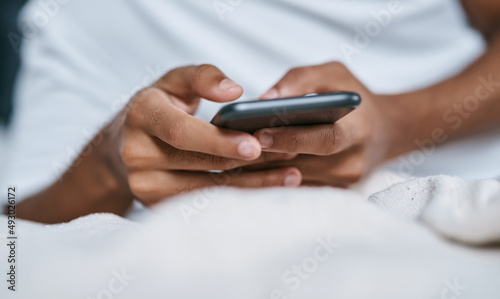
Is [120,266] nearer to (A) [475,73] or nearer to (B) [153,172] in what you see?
(B) [153,172]

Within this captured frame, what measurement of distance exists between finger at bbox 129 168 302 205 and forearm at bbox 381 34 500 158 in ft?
1.04

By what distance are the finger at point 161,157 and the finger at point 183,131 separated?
0.02 meters

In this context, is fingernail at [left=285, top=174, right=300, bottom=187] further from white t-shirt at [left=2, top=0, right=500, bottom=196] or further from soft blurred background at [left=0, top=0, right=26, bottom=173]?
soft blurred background at [left=0, top=0, right=26, bottom=173]

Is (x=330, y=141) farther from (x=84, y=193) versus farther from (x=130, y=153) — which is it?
(x=84, y=193)

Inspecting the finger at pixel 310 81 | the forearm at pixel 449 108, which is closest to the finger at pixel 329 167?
the finger at pixel 310 81

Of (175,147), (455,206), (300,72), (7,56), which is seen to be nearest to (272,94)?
(300,72)

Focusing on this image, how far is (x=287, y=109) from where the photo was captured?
455 millimetres

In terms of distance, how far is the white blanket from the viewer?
0.30 meters

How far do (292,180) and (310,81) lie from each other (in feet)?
0.53

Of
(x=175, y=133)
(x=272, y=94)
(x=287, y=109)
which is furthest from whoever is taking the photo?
(x=272, y=94)

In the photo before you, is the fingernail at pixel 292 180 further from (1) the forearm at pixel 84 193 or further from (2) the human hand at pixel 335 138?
(1) the forearm at pixel 84 193

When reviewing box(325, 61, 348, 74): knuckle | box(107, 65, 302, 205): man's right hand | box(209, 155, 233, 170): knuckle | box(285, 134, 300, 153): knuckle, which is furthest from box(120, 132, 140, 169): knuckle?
box(325, 61, 348, 74): knuckle

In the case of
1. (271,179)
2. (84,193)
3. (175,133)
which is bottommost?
(84,193)

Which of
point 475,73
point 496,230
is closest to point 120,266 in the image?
point 496,230
